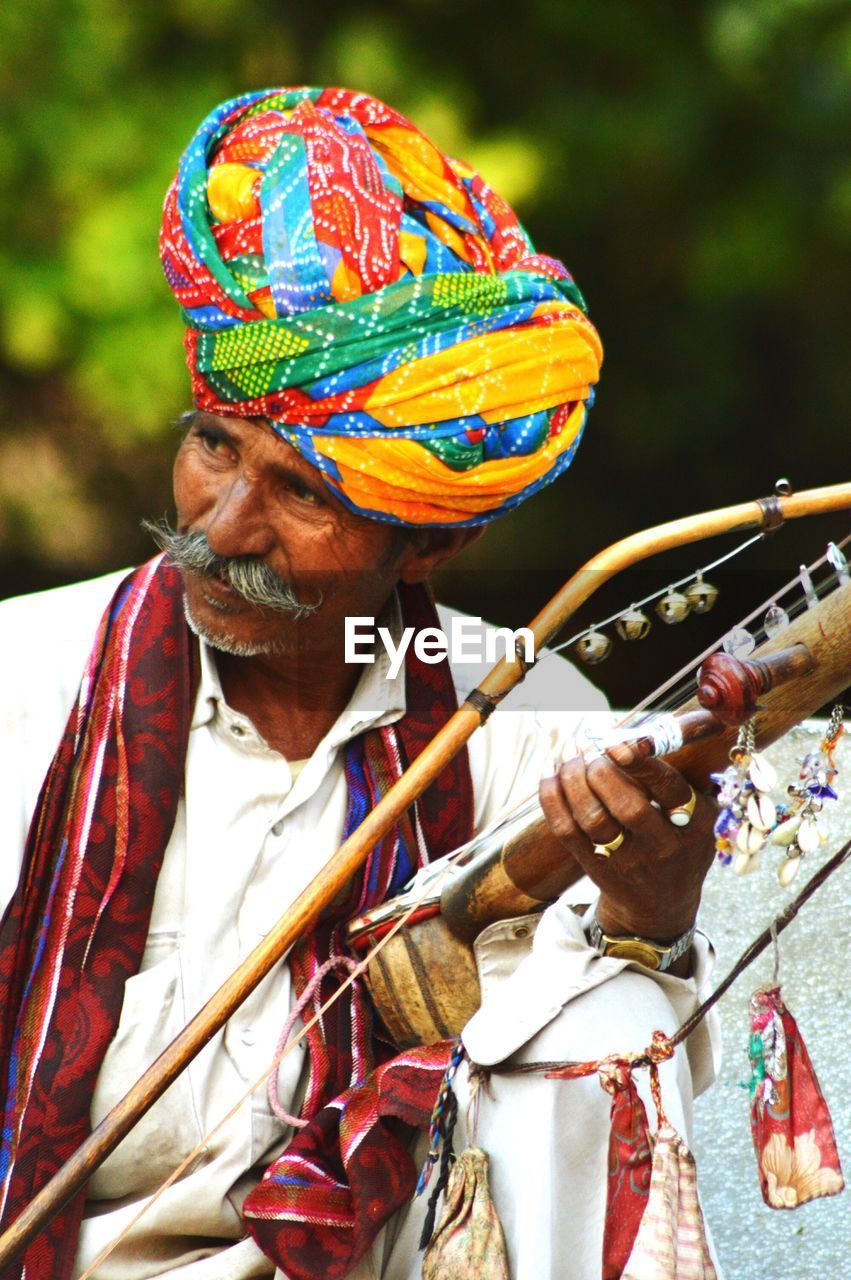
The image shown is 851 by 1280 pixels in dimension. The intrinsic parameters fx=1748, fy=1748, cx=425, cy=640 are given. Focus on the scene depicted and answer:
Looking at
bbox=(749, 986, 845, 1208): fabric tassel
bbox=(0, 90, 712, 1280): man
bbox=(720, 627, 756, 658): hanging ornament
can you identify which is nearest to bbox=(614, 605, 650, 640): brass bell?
bbox=(720, 627, 756, 658): hanging ornament

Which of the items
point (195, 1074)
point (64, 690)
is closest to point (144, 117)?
point (64, 690)

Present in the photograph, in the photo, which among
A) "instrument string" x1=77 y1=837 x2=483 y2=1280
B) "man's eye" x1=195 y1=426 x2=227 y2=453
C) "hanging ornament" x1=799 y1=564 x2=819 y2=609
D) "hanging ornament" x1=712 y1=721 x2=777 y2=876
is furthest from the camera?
"man's eye" x1=195 y1=426 x2=227 y2=453

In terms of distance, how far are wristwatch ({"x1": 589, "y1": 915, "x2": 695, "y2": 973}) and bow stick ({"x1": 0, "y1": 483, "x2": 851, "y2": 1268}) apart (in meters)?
0.25

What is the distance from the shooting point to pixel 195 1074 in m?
1.87

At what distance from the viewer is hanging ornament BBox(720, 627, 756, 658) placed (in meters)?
1.55

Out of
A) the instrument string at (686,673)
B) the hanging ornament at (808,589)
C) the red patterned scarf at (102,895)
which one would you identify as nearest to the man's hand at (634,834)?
the instrument string at (686,673)

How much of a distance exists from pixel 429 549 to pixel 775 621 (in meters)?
0.55

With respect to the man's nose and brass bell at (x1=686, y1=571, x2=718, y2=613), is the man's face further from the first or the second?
brass bell at (x1=686, y1=571, x2=718, y2=613)

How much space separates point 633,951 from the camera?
1.73 metres

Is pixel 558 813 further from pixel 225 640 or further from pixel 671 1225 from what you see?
pixel 225 640

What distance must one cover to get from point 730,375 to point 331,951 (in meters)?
3.38

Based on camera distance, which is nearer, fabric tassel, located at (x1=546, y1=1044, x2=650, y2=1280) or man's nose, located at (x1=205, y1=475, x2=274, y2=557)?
fabric tassel, located at (x1=546, y1=1044, x2=650, y2=1280)


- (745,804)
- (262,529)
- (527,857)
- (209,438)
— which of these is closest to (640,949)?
(527,857)

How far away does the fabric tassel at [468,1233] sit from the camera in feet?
5.33
